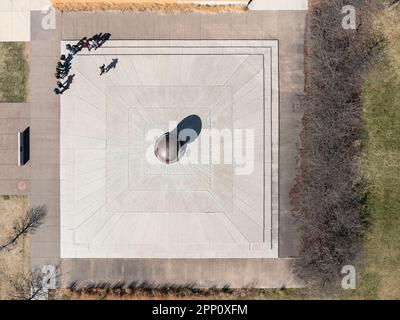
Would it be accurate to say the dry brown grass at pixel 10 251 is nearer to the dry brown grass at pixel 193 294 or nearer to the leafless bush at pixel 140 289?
the dry brown grass at pixel 193 294

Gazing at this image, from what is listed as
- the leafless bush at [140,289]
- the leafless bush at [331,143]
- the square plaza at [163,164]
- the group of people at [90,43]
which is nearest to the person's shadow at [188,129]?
the square plaza at [163,164]

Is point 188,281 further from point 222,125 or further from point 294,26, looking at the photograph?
point 294,26

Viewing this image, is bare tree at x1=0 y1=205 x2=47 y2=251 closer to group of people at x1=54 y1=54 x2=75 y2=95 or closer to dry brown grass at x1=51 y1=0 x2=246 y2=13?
group of people at x1=54 y1=54 x2=75 y2=95

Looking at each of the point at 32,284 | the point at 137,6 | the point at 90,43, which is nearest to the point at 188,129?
the point at 90,43

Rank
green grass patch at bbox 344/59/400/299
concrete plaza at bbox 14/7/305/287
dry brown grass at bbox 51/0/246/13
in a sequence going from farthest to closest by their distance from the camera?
concrete plaza at bbox 14/7/305/287 → green grass patch at bbox 344/59/400/299 → dry brown grass at bbox 51/0/246/13

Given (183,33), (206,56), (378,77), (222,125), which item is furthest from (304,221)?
(183,33)

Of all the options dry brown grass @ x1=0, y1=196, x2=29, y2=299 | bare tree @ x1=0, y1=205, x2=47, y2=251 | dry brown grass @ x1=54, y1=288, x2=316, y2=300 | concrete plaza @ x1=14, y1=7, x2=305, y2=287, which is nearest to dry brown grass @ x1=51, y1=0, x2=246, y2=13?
concrete plaza @ x1=14, y1=7, x2=305, y2=287
